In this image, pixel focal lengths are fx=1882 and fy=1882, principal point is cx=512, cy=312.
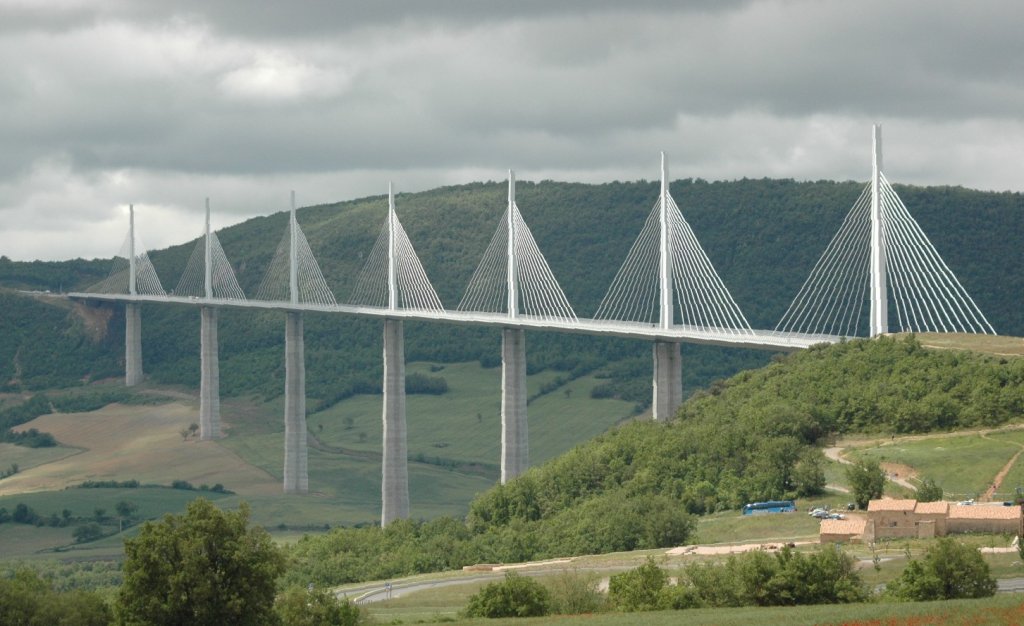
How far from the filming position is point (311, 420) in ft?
485

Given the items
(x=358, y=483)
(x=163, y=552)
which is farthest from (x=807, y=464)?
(x=358, y=483)

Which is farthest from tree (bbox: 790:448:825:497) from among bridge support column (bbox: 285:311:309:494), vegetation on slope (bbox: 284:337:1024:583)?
bridge support column (bbox: 285:311:309:494)

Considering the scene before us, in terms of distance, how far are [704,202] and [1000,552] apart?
358ft

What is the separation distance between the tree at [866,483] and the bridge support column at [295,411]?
61.4 meters

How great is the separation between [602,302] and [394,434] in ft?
57.4

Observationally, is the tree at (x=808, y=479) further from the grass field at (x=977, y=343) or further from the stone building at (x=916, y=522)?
the grass field at (x=977, y=343)

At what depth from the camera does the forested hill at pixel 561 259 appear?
139 metres

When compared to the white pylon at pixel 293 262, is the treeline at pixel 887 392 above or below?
below

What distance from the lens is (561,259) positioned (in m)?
160

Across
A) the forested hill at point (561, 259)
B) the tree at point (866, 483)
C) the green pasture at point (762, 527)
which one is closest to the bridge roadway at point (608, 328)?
the green pasture at point (762, 527)

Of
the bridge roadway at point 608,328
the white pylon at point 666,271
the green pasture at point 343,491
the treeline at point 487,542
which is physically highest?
the white pylon at point 666,271

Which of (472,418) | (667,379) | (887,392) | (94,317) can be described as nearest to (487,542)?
(887,392)

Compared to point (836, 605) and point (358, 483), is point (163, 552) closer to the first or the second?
point (836, 605)

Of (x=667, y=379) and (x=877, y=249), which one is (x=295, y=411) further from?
(x=877, y=249)
